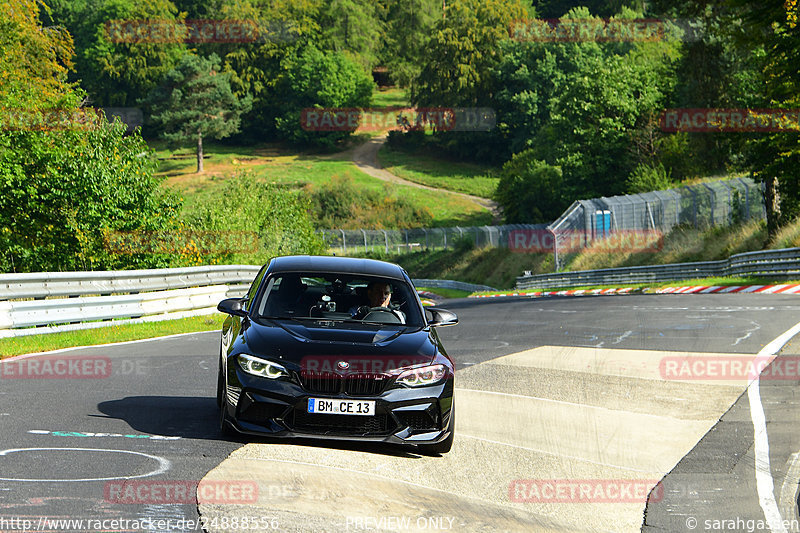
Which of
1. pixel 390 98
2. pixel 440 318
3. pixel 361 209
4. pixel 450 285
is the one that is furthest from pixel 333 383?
pixel 390 98

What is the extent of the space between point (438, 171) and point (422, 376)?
109463 mm

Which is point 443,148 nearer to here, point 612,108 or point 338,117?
point 338,117

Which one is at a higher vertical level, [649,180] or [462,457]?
[462,457]

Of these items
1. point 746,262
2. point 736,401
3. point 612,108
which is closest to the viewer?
point 736,401

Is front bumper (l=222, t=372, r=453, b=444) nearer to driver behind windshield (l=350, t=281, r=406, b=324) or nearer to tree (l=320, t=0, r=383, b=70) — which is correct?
driver behind windshield (l=350, t=281, r=406, b=324)

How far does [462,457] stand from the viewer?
758 centimetres

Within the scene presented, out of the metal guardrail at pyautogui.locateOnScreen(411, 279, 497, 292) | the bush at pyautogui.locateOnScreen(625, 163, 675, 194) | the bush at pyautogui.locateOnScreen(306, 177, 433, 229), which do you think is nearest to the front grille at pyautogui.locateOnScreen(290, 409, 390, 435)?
the metal guardrail at pyautogui.locateOnScreen(411, 279, 497, 292)

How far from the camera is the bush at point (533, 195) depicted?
2876 inches

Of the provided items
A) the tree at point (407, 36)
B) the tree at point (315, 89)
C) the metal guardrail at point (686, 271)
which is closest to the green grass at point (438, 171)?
the tree at point (315, 89)

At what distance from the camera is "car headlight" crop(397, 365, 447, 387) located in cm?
723

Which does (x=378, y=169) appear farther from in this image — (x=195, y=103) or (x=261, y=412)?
(x=261, y=412)

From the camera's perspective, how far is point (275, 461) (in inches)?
262

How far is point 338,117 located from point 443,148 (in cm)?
1614

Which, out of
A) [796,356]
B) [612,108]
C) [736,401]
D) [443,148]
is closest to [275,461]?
[736,401]
